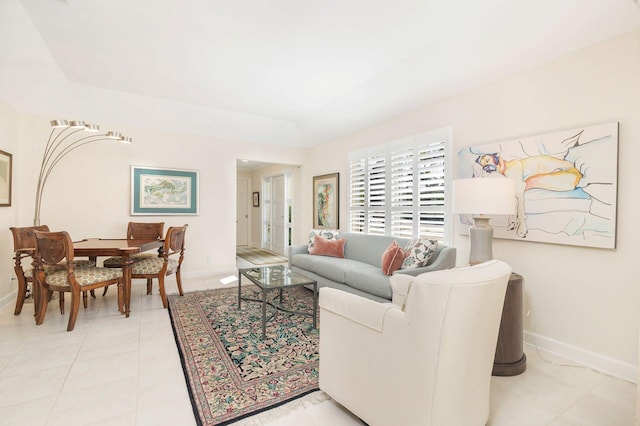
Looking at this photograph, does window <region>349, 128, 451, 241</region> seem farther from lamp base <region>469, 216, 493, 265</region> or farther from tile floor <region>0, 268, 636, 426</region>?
tile floor <region>0, 268, 636, 426</region>

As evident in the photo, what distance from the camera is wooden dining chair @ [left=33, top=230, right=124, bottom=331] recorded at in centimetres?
275

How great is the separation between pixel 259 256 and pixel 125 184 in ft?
11.3

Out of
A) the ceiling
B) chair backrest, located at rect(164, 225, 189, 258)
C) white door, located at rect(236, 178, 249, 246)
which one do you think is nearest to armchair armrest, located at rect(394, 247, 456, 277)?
the ceiling

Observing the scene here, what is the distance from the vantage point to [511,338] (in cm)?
217

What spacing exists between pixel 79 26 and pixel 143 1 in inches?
33.8

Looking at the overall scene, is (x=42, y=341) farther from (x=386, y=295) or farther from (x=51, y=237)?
(x=386, y=295)

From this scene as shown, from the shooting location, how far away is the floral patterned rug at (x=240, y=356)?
5.89 ft

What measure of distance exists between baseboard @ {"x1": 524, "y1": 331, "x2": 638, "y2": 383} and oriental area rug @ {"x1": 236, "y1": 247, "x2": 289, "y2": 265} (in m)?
4.72

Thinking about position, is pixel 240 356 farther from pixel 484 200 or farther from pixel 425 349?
pixel 484 200

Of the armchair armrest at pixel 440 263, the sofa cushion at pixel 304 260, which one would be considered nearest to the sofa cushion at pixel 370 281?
the armchair armrest at pixel 440 263

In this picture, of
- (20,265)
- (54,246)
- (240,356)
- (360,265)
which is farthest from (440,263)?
(20,265)

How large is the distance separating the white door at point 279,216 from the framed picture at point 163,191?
8.39 feet

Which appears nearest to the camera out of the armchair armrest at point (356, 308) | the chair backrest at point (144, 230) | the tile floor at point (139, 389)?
the armchair armrest at point (356, 308)

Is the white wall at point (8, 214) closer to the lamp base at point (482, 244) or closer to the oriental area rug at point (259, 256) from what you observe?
the oriental area rug at point (259, 256)
